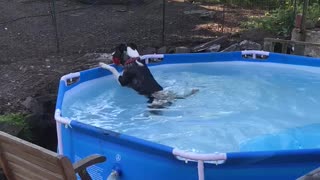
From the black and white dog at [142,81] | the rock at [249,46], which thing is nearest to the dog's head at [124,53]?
the black and white dog at [142,81]

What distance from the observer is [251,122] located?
4836 mm

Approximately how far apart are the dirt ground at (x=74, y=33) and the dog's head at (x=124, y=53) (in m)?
0.88

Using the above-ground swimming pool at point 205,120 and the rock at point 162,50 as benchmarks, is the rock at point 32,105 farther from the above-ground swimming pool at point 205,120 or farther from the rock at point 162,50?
the rock at point 162,50

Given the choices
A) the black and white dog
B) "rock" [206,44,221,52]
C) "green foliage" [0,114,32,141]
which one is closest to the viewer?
"green foliage" [0,114,32,141]

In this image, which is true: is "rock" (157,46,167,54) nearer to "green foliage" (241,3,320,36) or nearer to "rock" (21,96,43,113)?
"green foliage" (241,3,320,36)

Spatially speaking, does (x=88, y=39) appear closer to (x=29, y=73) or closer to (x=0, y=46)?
(x=0, y=46)

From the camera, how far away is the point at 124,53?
5.57 m

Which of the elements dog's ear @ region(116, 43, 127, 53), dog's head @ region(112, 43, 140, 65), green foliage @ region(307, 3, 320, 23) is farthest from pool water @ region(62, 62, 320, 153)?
green foliage @ region(307, 3, 320, 23)

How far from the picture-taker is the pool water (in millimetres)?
4410

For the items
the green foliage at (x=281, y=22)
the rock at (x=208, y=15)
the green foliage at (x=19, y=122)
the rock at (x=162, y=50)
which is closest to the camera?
the green foliage at (x=19, y=122)

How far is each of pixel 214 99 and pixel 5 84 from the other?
8.69 ft

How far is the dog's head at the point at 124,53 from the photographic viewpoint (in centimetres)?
533

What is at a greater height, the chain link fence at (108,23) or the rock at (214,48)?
the chain link fence at (108,23)

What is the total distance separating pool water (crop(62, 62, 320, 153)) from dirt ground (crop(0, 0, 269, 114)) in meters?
0.84
